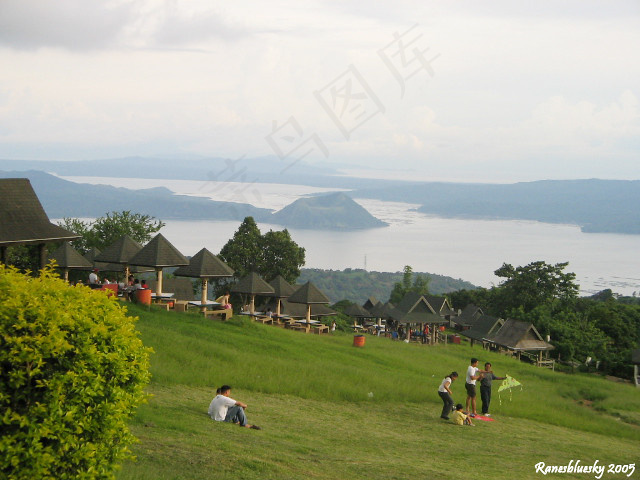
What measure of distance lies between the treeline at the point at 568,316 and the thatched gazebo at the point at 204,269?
29.9 meters

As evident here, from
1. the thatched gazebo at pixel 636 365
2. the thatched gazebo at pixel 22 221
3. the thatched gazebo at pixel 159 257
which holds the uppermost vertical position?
the thatched gazebo at pixel 22 221

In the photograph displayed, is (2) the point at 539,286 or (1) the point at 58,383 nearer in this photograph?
(1) the point at 58,383

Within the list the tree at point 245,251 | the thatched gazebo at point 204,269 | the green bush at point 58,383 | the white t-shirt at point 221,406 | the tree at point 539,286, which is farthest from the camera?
the tree at point 539,286

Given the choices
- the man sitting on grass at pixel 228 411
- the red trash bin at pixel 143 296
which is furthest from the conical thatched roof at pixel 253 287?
the man sitting on grass at pixel 228 411

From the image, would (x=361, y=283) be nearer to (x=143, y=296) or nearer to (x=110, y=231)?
(x=110, y=231)

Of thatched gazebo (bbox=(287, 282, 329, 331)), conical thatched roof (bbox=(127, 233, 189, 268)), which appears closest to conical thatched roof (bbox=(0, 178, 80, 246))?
conical thatched roof (bbox=(127, 233, 189, 268))

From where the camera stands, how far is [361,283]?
154625mm

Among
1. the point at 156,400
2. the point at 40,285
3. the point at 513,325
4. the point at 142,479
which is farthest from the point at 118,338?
the point at 513,325

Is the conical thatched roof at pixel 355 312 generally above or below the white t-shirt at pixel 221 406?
below

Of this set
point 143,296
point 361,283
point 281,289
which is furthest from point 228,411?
point 361,283

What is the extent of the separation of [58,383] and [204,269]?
24296mm

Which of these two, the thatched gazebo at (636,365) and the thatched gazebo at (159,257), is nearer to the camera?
the thatched gazebo at (159,257)

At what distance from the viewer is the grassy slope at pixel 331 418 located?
10375mm

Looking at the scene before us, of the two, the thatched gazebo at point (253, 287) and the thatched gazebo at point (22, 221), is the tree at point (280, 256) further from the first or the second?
the thatched gazebo at point (22, 221)
